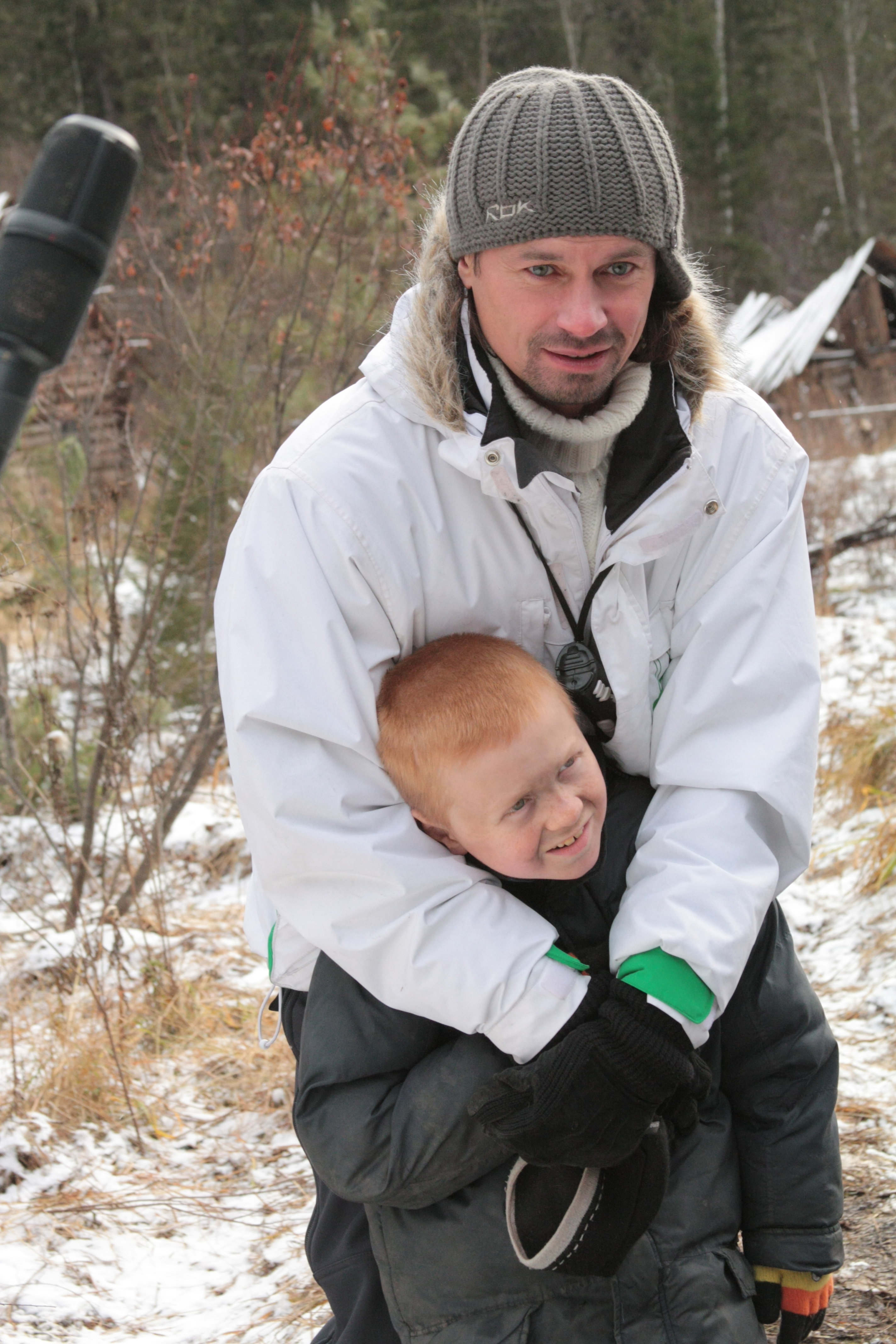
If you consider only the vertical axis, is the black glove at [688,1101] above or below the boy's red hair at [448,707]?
below

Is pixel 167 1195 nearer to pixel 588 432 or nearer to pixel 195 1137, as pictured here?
pixel 195 1137

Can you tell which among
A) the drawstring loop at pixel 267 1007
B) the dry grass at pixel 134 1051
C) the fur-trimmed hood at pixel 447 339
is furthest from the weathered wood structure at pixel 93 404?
the dry grass at pixel 134 1051

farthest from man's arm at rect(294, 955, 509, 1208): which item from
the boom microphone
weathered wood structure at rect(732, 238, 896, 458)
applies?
weathered wood structure at rect(732, 238, 896, 458)

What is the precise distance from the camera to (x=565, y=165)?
1.83 m

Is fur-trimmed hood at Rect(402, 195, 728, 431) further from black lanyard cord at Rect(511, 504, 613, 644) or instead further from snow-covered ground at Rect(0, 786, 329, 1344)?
snow-covered ground at Rect(0, 786, 329, 1344)

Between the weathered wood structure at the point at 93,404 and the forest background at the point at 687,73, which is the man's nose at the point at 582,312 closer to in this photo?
the weathered wood structure at the point at 93,404

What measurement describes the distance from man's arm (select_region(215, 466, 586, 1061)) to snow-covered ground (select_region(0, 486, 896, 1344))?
1135 mm

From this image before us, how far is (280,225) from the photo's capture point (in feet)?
16.0

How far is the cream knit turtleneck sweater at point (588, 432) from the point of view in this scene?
1.96 meters

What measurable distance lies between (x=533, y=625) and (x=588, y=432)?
34cm

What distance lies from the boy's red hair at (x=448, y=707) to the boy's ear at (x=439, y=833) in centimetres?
1

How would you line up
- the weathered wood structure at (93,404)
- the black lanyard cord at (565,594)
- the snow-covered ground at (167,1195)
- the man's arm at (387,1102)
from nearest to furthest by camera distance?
the man's arm at (387,1102), the black lanyard cord at (565,594), the snow-covered ground at (167,1195), the weathered wood structure at (93,404)

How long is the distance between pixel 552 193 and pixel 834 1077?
151 cm

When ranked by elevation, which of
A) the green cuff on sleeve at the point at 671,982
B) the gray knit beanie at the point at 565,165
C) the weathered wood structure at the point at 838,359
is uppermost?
the weathered wood structure at the point at 838,359
